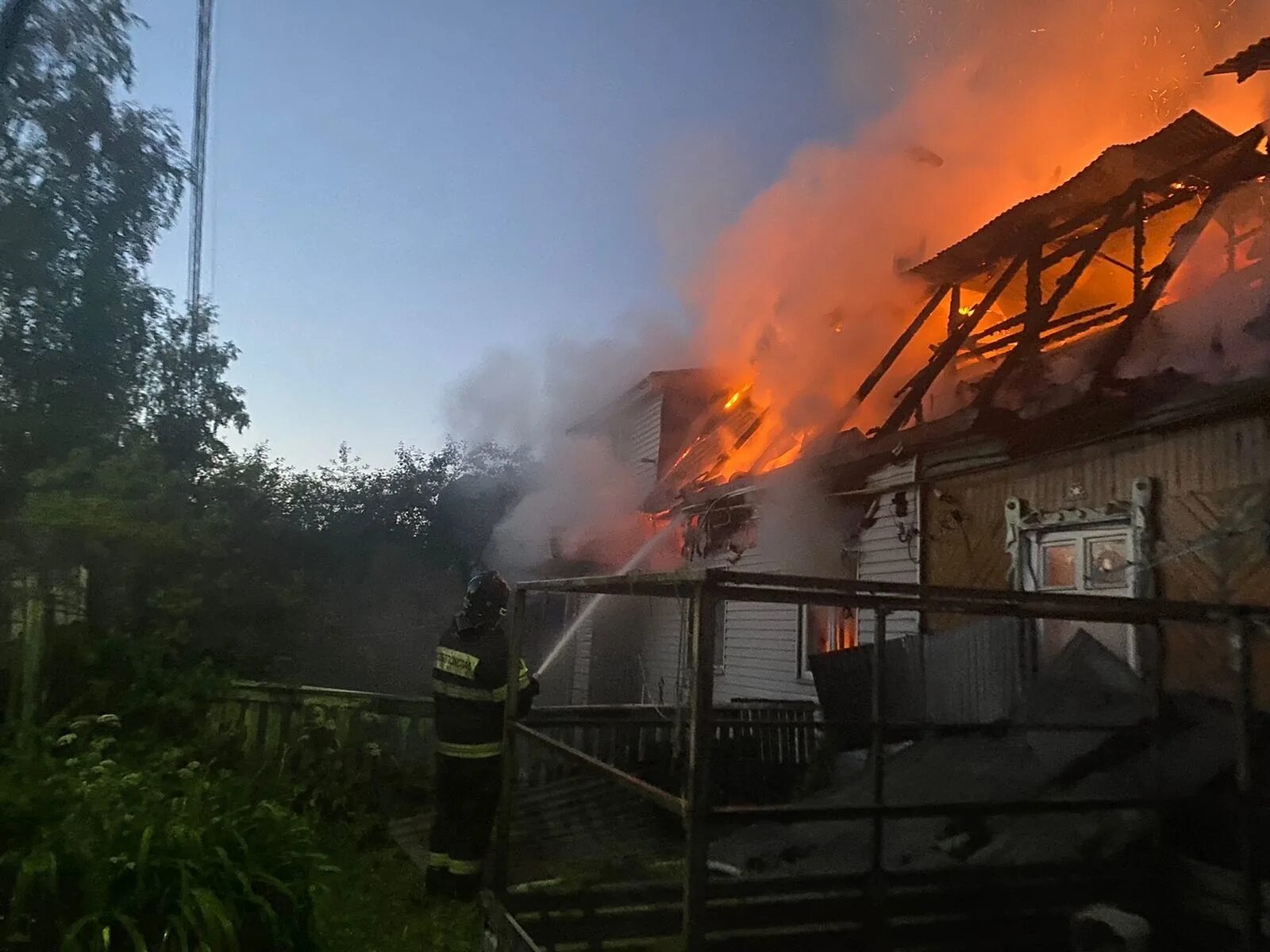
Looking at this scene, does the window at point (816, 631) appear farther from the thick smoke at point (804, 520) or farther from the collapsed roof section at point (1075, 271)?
the collapsed roof section at point (1075, 271)

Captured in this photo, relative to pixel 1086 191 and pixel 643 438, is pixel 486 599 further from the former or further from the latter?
pixel 643 438

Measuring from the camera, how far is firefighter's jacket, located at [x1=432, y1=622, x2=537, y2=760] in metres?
5.65

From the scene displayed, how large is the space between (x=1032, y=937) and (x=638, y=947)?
6.02ft

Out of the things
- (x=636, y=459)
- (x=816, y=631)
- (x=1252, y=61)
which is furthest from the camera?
(x=636, y=459)

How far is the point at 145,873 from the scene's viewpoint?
2906 mm

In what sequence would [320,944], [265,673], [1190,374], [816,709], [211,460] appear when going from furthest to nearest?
[211,460] < [265,673] < [816,709] < [1190,374] < [320,944]

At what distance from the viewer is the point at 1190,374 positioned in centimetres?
530

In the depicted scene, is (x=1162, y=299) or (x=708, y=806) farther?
(x=1162, y=299)

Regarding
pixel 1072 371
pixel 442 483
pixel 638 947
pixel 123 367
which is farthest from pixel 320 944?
pixel 442 483

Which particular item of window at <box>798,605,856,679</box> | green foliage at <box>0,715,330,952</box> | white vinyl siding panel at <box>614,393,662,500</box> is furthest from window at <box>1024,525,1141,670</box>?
white vinyl siding panel at <box>614,393,662,500</box>

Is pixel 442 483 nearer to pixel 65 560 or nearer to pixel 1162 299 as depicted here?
pixel 65 560

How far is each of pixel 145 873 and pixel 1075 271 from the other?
7.79m

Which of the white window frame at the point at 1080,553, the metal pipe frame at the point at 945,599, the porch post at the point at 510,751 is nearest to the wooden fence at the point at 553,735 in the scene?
the porch post at the point at 510,751

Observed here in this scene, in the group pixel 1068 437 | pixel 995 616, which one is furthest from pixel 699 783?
pixel 1068 437
